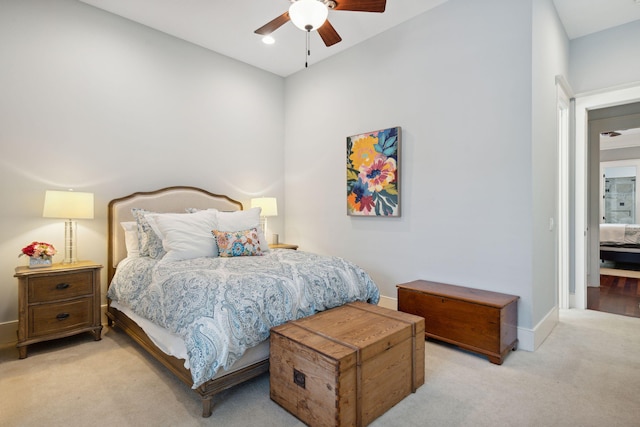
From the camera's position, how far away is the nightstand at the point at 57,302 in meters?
2.54

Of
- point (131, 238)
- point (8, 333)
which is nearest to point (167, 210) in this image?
point (131, 238)

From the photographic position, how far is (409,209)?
3.49 meters

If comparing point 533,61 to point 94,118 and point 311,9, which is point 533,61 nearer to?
point 311,9

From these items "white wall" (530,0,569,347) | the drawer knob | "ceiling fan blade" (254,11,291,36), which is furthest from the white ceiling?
the drawer knob

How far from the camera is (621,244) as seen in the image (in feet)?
20.4

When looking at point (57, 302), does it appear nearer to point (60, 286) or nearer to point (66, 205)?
point (60, 286)

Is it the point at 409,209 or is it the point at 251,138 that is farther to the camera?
the point at 251,138

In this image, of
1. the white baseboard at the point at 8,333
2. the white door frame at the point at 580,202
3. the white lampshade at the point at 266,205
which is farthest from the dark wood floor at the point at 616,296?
the white baseboard at the point at 8,333

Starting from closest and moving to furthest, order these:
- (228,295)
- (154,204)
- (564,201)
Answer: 1. (228,295)
2. (154,204)
3. (564,201)

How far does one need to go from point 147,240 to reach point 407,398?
2.49 metres

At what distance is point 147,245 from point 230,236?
2.43 feet

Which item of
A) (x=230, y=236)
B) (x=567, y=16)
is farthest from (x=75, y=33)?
(x=567, y=16)

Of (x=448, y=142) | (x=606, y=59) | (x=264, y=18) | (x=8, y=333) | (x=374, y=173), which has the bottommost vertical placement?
(x=8, y=333)

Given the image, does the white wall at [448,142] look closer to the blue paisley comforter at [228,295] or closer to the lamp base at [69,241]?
the blue paisley comforter at [228,295]
